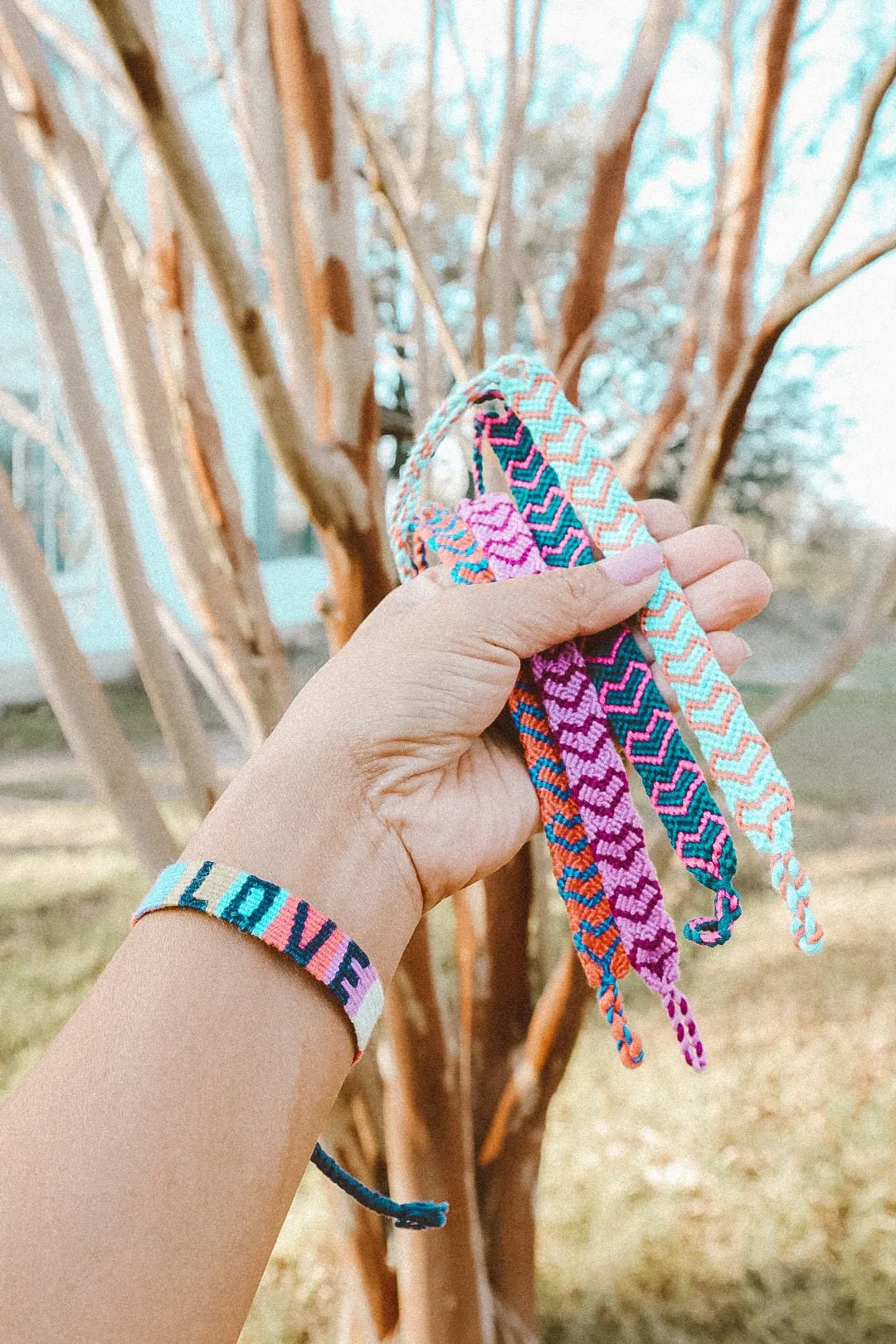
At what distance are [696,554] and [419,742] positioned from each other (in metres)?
0.22

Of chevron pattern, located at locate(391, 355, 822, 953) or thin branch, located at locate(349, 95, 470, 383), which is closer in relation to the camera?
chevron pattern, located at locate(391, 355, 822, 953)

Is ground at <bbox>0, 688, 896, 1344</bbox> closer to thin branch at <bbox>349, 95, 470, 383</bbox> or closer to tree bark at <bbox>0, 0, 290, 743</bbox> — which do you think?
tree bark at <bbox>0, 0, 290, 743</bbox>

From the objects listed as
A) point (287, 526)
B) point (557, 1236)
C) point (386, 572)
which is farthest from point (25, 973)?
point (287, 526)

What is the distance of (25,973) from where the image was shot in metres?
2.41

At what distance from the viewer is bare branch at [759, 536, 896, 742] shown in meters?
1.09

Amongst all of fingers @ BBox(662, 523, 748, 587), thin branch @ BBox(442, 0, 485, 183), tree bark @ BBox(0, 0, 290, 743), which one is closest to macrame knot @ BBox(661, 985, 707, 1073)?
fingers @ BBox(662, 523, 748, 587)

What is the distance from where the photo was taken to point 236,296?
0.66 metres

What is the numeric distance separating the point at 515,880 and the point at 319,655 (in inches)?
158

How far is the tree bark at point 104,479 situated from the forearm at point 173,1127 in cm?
38

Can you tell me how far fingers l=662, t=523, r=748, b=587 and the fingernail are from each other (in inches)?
2.1

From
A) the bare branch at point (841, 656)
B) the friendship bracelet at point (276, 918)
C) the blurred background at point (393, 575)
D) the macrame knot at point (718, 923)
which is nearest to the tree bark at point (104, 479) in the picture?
the blurred background at point (393, 575)

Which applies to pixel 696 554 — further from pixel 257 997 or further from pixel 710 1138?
pixel 710 1138

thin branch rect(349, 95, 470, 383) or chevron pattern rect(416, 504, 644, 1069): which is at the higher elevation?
thin branch rect(349, 95, 470, 383)

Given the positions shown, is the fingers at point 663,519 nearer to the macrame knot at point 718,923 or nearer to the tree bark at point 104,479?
the macrame knot at point 718,923
